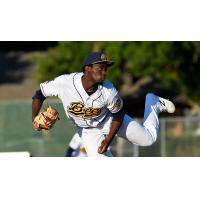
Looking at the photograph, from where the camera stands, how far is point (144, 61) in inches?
900

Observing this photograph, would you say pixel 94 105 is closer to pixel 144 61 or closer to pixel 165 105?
pixel 165 105

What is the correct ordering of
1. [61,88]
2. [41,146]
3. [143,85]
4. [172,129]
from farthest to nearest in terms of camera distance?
[143,85]
[172,129]
[41,146]
[61,88]

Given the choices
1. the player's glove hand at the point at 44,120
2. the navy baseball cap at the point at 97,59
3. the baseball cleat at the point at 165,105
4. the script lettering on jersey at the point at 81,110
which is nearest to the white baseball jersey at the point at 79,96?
the script lettering on jersey at the point at 81,110

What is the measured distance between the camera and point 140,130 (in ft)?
30.3

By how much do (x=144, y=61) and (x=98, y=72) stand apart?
570 inches

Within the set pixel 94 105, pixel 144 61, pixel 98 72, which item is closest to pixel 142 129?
pixel 94 105

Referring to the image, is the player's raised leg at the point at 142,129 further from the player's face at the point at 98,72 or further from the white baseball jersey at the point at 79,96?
the player's face at the point at 98,72

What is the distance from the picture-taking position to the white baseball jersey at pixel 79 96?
344 inches

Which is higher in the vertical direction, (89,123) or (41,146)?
(89,123)

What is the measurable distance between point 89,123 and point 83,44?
1489 cm

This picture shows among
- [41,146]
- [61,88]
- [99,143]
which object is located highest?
[61,88]

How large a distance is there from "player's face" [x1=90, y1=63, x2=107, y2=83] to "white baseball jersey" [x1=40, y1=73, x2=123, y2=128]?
0.94ft
